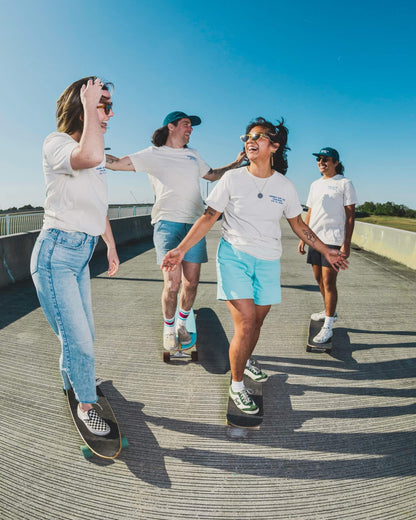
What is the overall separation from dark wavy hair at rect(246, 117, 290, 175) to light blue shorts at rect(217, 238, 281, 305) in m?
0.86

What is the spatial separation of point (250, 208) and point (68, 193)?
1.35m

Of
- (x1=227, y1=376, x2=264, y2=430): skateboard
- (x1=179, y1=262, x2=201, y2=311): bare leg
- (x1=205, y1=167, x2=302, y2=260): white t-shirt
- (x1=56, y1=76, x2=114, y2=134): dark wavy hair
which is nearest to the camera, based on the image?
(x1=56, y1=76, x2=114, y2=134): dark wavy hair

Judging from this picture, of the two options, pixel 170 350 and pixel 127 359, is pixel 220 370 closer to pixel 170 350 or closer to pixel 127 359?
pixel 170 350

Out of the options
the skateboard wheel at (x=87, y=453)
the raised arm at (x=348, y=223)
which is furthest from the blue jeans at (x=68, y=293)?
the raised arm at (x=348, y=223)

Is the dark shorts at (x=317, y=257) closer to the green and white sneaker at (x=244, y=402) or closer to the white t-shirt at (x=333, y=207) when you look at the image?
the white t-shirt at (x=333, y=207)

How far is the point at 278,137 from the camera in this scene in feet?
10.0

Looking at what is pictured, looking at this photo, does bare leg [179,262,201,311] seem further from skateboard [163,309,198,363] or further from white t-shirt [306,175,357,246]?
white t-shirt [306,175,357,246]

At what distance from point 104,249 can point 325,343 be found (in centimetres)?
855

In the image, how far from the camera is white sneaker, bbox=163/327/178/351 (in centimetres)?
395

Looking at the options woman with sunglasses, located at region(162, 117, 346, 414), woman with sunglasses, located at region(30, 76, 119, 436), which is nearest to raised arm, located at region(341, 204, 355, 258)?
woman with sunglasses, located at region(162, 117, 346, 414)

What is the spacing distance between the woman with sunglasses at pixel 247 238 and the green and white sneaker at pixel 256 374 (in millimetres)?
438

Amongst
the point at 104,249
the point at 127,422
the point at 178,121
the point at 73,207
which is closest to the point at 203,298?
the point at 178,121

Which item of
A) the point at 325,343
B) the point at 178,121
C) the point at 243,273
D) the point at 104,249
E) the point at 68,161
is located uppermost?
the point at 178,121

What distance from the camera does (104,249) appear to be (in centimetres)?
1128
